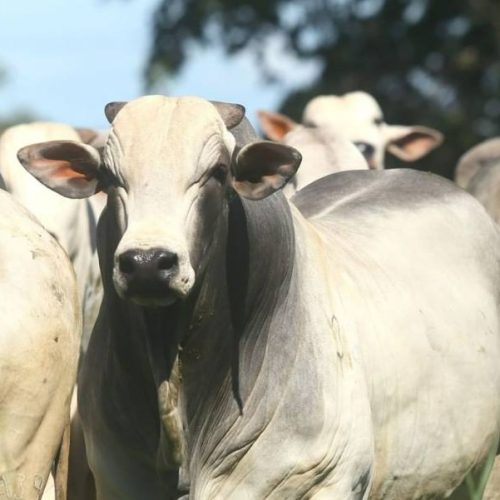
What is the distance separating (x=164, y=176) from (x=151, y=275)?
16.5 inches

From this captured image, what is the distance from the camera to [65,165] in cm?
620

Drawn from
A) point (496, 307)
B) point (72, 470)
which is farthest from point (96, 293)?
point (496, 307)

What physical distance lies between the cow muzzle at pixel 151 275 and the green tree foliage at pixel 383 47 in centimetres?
1677

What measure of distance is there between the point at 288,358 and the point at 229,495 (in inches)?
18.2

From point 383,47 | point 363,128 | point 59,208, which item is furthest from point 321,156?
point 383,47

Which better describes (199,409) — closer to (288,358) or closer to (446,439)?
(288,358)

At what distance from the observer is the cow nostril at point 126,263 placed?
5.50 meters

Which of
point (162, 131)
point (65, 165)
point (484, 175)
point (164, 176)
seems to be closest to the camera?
point (164, 176)

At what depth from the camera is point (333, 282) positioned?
268 inches

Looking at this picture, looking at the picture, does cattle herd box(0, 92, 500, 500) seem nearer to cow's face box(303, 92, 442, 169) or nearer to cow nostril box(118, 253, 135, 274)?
cow nostril box(118, 253, 135, 274)

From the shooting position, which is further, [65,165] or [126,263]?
[65,165]

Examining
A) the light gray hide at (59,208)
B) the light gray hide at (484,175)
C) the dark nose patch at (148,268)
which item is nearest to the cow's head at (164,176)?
the dark nose patch at (148,268)

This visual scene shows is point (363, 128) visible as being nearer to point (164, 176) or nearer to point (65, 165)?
point (65, 165)

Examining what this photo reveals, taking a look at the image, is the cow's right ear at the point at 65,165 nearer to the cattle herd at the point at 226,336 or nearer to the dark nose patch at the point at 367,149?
the cattle herd at the point at 226,336
